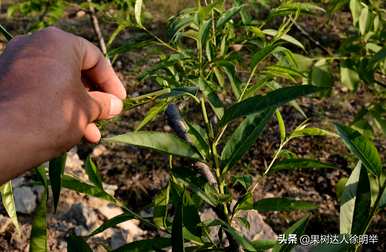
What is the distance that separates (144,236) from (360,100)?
1647mm

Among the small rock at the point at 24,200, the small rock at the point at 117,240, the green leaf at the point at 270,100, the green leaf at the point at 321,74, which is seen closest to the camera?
the green leaf at the point at 270,100

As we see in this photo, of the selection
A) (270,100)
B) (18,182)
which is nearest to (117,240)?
(18,182)

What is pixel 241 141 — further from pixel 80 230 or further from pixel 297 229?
pixel 80 230

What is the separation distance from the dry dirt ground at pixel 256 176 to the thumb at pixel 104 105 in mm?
1125

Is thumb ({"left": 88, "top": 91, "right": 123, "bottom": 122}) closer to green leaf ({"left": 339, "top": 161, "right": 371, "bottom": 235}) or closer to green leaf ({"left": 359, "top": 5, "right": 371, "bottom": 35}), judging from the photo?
green leaf ({"left": 339, "top": 161, "right": 371, "bottom": 235})

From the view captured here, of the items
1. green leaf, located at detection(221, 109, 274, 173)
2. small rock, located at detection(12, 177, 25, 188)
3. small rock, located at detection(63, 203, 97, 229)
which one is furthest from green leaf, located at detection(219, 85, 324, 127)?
small rock, located at detection(12, 177, 25, 188)

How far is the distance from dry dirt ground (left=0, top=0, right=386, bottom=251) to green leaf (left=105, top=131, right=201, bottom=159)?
44.0 inches

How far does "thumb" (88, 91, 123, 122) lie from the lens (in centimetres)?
78

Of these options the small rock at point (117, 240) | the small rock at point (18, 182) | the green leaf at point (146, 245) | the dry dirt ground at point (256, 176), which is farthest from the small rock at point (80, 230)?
the green leaf at point (146, 245)

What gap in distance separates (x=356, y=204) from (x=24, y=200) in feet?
5.69

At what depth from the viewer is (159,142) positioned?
0.75m

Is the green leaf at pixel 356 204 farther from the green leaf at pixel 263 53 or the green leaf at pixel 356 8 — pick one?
the green leaf at pixel 356 8

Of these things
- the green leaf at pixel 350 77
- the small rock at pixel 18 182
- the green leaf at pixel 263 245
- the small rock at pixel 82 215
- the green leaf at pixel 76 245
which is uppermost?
the green leaf at pixel 76 245

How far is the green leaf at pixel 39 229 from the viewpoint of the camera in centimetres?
85
